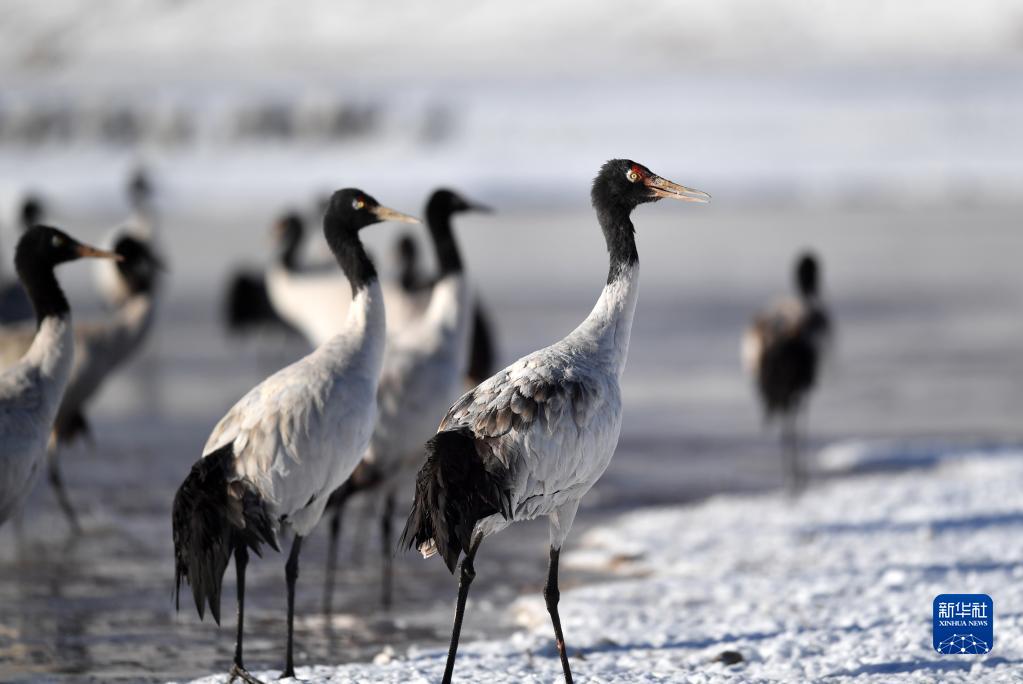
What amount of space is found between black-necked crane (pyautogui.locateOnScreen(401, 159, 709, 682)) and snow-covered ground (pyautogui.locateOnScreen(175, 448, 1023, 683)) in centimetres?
67

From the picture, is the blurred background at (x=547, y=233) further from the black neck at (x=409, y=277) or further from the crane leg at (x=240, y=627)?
the black neck at (x=409, y=277)

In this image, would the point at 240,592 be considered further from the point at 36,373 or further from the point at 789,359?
the point at 789,359

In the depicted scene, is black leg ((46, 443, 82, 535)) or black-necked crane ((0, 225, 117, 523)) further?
black leg ((46, 443, 82, 535))

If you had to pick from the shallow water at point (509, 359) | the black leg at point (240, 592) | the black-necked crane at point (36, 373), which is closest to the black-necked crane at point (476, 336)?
the shallow water at point (509, 359)

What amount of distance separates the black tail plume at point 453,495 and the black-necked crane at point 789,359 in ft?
16.0

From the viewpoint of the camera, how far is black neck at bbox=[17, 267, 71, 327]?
6680 millimetres

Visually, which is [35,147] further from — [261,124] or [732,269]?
[732,269]

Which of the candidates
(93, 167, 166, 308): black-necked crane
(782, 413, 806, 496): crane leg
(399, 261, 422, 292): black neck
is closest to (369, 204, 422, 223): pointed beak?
(782, 413, 806, 496): crane leg

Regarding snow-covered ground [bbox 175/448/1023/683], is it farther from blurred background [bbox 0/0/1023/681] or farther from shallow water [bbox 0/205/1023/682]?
blurred background [bbox 0/0/1023/681]

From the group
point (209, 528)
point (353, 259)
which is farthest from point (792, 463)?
point (209, 528)

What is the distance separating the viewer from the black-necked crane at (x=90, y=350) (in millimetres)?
8758

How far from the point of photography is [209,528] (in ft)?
18.3

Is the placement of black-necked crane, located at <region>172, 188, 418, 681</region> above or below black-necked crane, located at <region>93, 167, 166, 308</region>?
below

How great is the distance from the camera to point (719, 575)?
296 inches
